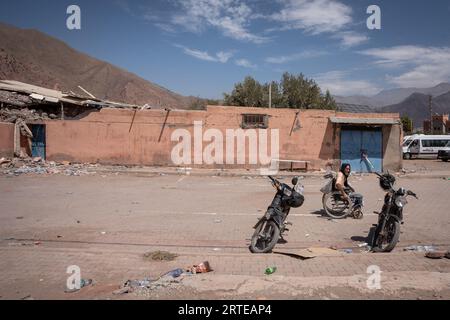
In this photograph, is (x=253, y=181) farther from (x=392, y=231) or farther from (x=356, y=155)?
(x=392, y=231)

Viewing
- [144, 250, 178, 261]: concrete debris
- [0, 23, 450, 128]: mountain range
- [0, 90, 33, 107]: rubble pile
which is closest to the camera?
[144, 250, 178, 261]: concrete debris

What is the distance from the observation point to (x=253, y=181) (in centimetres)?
1684

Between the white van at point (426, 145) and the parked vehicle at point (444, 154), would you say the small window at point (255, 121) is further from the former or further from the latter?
the white van at point (426, 145)

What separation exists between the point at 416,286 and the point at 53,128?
806 inches

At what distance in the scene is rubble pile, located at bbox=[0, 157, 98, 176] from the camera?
1767cm

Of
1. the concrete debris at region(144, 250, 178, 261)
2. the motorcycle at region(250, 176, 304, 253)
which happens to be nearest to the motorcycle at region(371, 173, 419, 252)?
the motorcycle at region(250, 176, 304, 253)

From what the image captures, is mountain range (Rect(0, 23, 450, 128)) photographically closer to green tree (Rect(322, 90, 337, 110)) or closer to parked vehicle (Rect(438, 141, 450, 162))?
green tree (Rect(322, 90, 337, 110))

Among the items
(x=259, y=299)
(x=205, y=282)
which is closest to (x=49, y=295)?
(x=205, y=282)

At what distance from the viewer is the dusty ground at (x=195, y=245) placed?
458 cm

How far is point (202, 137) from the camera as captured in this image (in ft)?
68.1

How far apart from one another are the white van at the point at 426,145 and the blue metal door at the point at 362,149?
14031mm

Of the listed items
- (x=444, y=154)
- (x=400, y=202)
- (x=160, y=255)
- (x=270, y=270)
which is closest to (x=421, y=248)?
(x=400, y=202)

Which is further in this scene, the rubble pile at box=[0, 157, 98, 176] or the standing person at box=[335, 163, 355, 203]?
the rubble pile at box=[0, 157, 98, 176]
